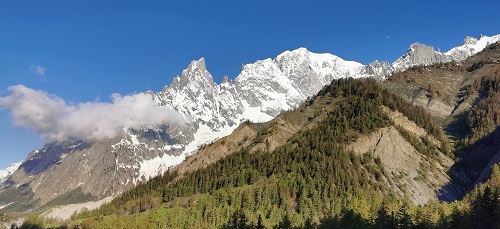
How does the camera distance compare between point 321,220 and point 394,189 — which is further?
point 394,189

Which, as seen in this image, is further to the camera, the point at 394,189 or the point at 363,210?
the point at 394,189

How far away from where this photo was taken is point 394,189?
633 ft

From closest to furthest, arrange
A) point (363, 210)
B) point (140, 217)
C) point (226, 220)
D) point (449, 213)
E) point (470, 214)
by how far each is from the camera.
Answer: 1. point (470, 214)
2. point (449, 213)
3. point (363, 210)
4. point (226, 220)
5. point (140, 217)

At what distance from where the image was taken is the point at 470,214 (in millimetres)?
135375

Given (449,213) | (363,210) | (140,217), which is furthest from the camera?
(140,217)

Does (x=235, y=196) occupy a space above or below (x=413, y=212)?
above

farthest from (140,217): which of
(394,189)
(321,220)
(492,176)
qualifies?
(492,176)

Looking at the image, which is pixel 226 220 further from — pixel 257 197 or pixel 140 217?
pixel 140 217

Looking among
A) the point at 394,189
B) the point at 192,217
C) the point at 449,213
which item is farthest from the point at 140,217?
the point at 449,213

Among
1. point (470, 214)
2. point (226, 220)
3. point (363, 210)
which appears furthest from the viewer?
point (226, 220)

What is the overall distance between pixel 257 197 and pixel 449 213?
72.4m

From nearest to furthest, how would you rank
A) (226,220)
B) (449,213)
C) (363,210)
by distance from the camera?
(449,213), (363,210), (226,220)

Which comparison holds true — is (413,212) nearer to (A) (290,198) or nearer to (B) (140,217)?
(A) (290,198)

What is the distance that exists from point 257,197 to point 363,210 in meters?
44.2
